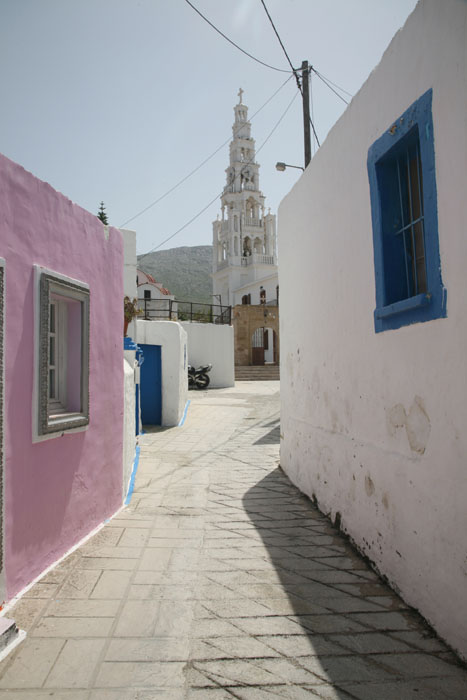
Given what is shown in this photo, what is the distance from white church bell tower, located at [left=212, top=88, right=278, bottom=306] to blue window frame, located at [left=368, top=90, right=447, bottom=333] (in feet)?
128

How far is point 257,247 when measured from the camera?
44781 mm

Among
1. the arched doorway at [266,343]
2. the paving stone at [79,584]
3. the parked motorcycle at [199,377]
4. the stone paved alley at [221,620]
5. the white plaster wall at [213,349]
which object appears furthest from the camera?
the arched doorway at [266,343]

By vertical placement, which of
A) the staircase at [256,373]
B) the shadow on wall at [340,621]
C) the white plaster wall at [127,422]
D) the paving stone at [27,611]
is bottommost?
the shadow on wall at [340,621]

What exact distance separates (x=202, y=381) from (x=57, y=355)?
1622cm

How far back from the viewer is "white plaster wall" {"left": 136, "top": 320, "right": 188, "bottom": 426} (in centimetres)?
1123

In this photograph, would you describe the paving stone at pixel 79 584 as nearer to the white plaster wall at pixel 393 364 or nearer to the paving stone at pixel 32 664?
the paving stone at pixel 32 664

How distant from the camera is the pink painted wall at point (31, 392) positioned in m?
3.05

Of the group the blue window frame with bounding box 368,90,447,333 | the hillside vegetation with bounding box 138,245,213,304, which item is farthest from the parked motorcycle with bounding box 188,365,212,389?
the hillside vegetation with bounding box 138,245,213,304

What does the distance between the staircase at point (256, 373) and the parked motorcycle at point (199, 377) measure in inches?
225

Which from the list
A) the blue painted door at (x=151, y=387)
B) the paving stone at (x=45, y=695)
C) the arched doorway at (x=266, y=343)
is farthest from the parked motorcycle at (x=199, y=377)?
the paving stone at (x=45, y=695)

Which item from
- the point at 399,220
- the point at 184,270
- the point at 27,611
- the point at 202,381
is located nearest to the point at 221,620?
the point at 27,611

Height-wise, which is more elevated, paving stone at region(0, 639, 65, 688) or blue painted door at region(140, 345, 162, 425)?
blue painted door at region(140, 345, 162, 425)

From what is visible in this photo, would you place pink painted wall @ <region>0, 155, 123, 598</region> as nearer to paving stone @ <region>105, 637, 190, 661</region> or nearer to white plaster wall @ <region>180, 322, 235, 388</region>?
paving stone @ <region>105, 637, 190, 661</region>

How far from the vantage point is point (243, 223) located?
43438 millimetres
